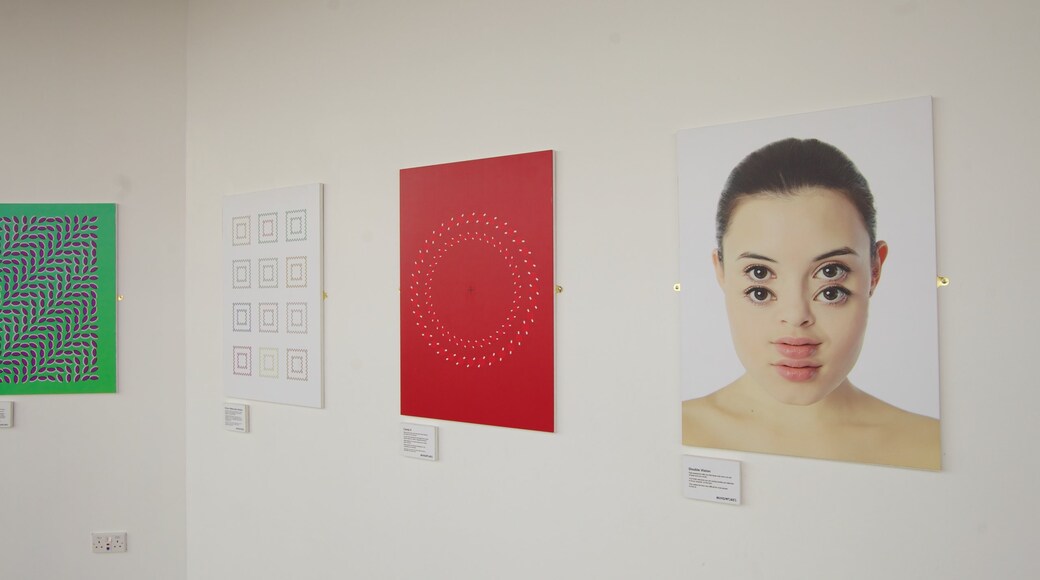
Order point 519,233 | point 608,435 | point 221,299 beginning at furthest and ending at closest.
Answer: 1. point 221,299
2. point 519,233
3. point 608,435

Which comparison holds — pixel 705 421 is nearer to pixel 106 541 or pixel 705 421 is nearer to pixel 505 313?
pixel 505 313

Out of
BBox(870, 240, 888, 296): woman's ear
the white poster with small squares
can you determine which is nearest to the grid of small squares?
the white poster with small squares

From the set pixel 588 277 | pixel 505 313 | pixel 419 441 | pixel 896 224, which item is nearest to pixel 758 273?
pixel 896 224

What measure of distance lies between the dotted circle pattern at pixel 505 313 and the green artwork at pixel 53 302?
1.53 metres

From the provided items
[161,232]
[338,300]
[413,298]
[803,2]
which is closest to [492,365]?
[413,298]

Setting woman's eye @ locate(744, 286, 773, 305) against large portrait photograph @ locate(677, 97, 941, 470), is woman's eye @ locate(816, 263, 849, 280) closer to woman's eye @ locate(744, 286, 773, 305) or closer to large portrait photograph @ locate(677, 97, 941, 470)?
A: large portrait photograph @ locate(677, 97, 941, 470)

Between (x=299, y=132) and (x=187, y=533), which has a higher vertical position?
(x=299, y=132)

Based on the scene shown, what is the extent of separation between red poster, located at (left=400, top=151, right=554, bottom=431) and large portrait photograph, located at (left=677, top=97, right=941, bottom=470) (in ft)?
1.46

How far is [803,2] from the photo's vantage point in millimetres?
1753

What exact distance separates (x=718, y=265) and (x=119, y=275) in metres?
2.48

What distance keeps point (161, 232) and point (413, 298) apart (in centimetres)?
136

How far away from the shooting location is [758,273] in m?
1.81

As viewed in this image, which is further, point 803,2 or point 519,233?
point 519,233

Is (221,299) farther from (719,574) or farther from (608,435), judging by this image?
(719,574)
